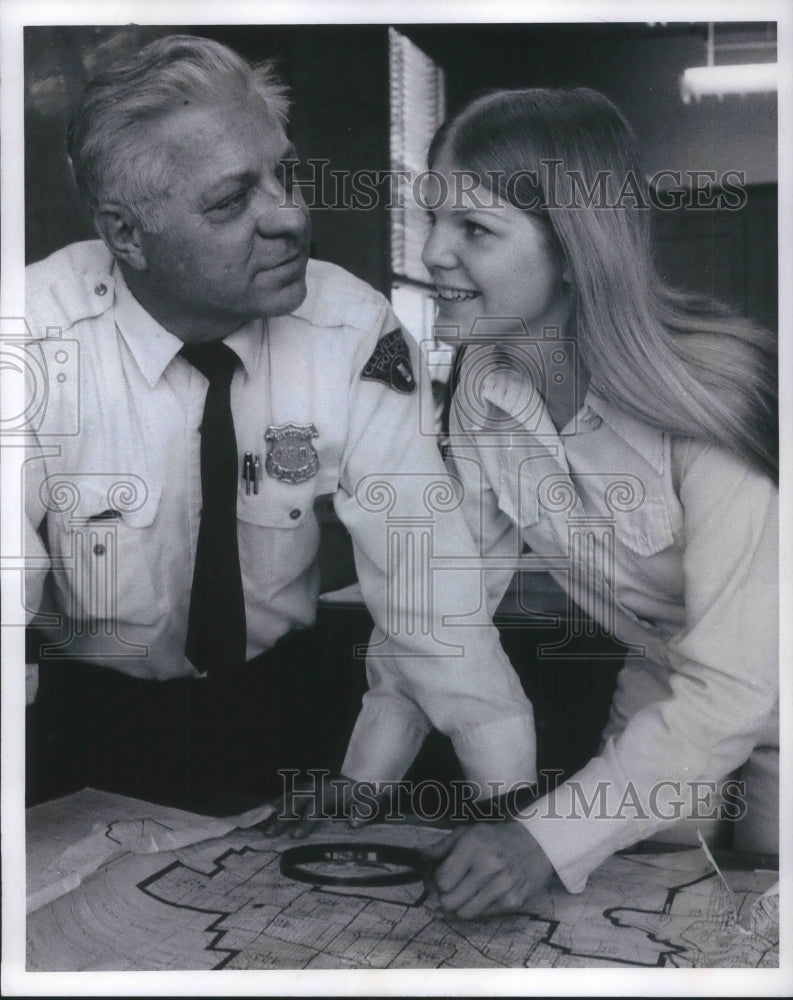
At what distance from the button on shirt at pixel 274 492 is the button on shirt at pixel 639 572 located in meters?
0.16

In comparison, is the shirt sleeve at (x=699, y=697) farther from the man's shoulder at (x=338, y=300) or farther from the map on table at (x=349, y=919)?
the man's shoulder at (x=338, y=300)

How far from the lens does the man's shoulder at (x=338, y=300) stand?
329 cm

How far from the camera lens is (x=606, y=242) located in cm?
324

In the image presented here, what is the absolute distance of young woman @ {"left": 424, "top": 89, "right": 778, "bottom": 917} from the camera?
127 inches

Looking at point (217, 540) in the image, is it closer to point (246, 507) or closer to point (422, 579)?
point (246, 507)

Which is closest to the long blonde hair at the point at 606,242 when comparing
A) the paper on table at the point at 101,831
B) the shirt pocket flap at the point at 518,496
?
the shirt pocket flap at the point at 518,496

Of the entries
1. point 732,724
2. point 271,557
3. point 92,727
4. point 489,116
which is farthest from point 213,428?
point 732,724

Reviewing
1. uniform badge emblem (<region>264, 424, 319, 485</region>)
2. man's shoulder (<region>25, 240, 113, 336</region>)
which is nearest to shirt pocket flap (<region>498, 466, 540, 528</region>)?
uniform badge emblem (<region>264, 424, 319, 485</region>)

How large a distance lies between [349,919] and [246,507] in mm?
1108

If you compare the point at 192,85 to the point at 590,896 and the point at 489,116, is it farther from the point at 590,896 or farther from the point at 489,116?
the point at 590,896

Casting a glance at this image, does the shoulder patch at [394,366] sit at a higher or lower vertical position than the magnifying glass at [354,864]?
higher

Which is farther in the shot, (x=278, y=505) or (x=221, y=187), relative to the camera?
(x=278, y=505)

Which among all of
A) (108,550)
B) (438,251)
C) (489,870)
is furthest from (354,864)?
(438,251)

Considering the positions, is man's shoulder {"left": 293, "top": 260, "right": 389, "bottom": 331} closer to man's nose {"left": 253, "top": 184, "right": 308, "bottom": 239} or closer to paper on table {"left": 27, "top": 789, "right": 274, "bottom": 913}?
man's nose {"left": 253, "top": 184, "right": 308, "bottom": 239}
